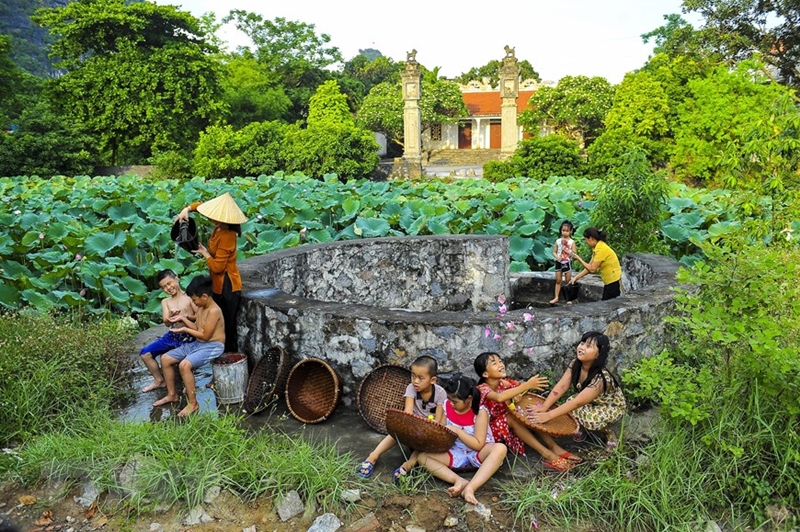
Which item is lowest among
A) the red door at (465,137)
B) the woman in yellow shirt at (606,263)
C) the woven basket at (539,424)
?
the woven basket at (539,424)

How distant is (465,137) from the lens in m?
36.9

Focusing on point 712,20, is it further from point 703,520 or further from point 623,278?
point 703,520

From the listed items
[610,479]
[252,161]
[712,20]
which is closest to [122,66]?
[252,161]

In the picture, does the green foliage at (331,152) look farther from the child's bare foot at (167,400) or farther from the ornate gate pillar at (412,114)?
the child's bare foot at (167,400)

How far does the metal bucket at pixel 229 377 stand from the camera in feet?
14.9

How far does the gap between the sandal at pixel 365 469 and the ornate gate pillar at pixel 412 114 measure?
2434 cm

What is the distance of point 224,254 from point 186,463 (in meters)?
1.78

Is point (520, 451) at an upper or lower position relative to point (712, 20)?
lower

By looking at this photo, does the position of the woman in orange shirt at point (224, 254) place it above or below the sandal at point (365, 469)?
above

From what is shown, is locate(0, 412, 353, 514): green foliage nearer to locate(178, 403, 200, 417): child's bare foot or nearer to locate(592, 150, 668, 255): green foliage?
locate(178, 403, 200, 417): child's bare foot

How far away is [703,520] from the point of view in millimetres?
3205

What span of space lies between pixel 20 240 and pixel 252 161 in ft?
44.9

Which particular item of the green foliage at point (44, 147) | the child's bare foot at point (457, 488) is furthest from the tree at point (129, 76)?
the child's bare foot at point (457, 488)

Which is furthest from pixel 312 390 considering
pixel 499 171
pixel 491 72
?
pixel 491 72
